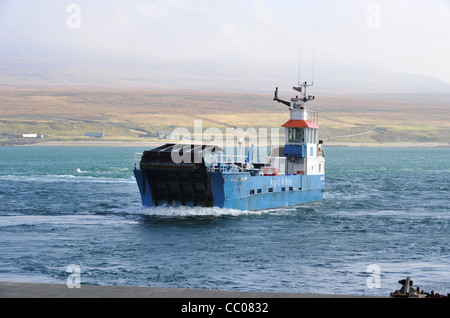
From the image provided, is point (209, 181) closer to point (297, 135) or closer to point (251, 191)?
point (251, 191)

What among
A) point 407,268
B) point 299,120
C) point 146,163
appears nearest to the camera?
point 407,268

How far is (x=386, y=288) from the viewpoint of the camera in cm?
2341

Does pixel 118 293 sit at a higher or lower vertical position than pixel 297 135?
lower

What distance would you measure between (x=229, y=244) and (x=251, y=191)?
38.5 ft

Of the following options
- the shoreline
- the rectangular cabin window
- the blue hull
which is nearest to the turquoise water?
the blue hull

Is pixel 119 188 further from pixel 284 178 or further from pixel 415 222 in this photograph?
pixel 415 222

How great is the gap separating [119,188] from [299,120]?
2240 cm

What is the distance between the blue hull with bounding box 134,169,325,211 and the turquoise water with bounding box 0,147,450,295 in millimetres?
631

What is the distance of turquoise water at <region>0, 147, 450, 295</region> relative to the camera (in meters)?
25.0

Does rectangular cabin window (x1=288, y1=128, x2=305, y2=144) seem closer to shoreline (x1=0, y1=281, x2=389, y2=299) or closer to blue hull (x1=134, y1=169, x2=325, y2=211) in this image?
blue hull (x1=134, y1=169, x2=325, y2=211)

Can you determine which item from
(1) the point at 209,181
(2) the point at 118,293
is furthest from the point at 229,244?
(2) the point at 118,293

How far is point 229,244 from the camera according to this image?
109ft

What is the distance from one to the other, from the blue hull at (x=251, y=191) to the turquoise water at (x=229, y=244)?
24.8 inches
